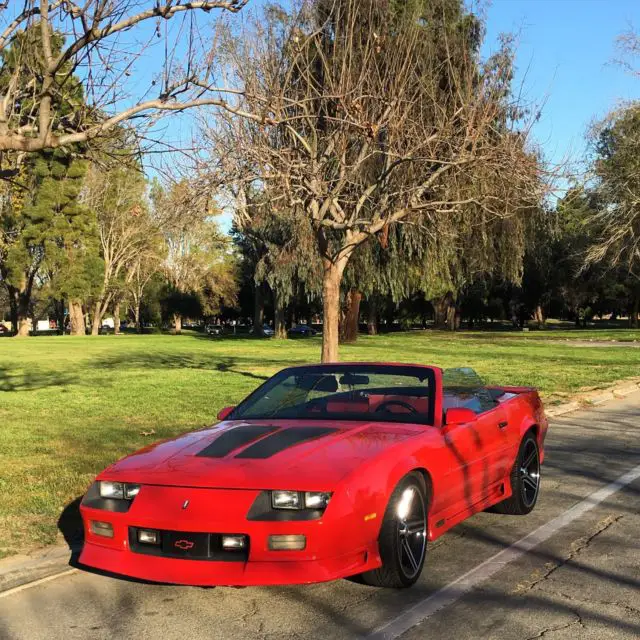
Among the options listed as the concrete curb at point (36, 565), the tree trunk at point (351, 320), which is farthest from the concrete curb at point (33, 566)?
the tree trunk at point (351, 320)

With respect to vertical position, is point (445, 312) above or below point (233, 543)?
above

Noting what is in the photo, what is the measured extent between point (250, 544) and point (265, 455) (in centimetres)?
61

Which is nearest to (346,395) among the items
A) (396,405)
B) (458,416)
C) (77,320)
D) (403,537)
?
(396,405)

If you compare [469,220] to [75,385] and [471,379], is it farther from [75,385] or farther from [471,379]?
[471,379]

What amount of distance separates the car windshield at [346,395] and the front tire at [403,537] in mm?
784

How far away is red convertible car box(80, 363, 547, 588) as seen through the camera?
158 inches

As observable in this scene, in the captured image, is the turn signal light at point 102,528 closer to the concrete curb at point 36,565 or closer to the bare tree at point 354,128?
the concrete curb at point 36,565

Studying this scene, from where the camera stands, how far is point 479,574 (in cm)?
478

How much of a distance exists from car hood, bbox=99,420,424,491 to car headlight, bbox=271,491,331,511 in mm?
39

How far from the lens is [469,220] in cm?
2566

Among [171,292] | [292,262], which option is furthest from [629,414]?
[171,292]

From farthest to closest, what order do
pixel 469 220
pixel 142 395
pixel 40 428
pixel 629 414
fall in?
pixel 469 220, pixel 142 395, pixel 629 414, pixel 40 428

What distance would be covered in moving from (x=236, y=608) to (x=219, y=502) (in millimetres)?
659

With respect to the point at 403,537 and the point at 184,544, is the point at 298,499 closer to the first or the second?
the point at 184,544
